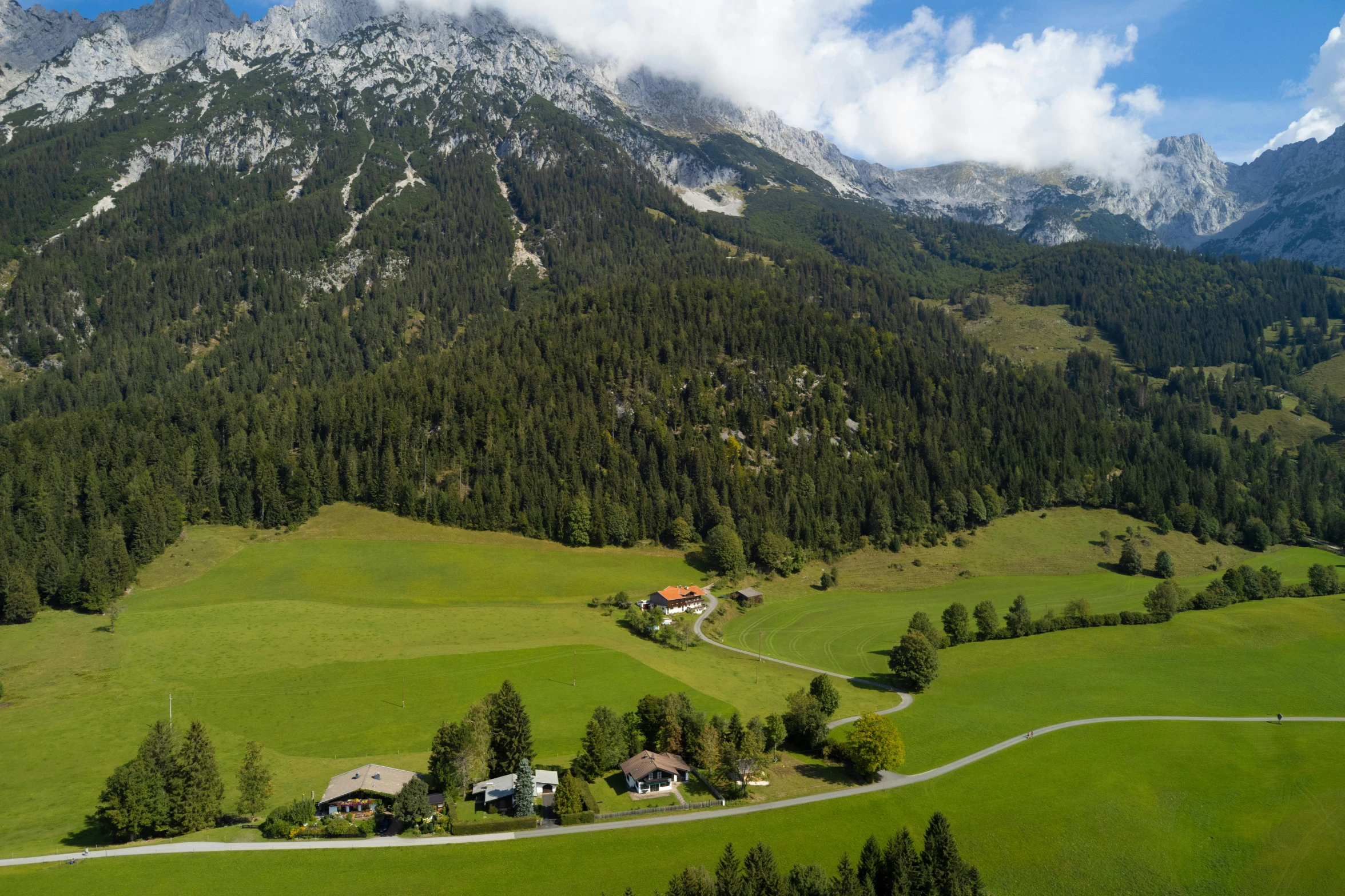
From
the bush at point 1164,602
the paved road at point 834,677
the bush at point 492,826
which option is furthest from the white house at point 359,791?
the bush at point 1164,602

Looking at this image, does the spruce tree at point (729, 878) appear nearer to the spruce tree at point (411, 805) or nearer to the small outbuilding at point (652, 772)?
the small outbuilding at point (652, 772)

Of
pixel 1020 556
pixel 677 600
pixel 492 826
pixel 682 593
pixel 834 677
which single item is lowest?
pixel 492 826

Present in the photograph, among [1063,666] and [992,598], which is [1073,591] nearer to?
[992,598]

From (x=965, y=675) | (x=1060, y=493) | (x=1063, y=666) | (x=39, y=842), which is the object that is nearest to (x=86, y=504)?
(x=39, y=842)

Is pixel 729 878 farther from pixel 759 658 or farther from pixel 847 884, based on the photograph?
pixel 759 658

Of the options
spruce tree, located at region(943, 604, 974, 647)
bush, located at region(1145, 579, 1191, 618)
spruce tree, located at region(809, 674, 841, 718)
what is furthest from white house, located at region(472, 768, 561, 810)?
bush, located at region(1145, 579, 1191, 618)

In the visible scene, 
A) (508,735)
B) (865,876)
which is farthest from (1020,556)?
(508,735)
